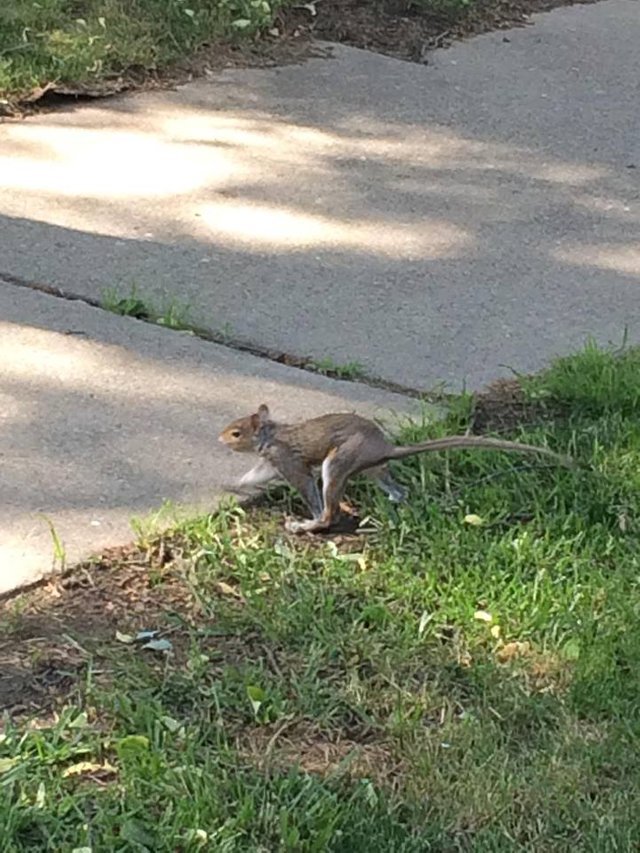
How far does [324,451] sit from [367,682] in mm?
744

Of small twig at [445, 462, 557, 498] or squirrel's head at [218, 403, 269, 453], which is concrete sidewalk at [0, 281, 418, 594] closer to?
squirrel's head at [218, 403, 269, 453]

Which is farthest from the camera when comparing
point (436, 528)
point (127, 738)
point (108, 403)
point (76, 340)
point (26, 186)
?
point (26, 186)

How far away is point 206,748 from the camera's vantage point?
295cm

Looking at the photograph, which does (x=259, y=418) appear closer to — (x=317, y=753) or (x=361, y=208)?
(x=317, y=753)

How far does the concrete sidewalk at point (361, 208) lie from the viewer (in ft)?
16.5

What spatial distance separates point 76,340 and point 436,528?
1340 millimetres

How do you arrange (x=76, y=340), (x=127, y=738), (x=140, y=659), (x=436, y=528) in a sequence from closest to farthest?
(x=127, y=738)
(x=140, y=659)
(x=436, y=528)
(x=76, y=340)

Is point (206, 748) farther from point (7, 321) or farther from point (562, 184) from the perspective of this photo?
point (562, 184)

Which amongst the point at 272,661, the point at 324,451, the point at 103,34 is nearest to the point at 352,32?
the point at 103,34

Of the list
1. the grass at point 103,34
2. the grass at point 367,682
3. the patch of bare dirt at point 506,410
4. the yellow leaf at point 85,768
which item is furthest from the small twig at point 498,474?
the grass at point 103,34

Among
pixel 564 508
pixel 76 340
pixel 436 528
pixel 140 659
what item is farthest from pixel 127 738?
pixel 76 340

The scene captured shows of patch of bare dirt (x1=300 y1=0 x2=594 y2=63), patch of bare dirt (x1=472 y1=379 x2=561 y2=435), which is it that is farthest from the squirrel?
patch of bare dirt (x1=300 y1=0 x2=594 y2=63)

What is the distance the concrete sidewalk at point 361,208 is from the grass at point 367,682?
3.00 feet

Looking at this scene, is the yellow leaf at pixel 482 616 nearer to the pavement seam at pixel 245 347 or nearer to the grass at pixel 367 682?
the grass at pixel 367 682
